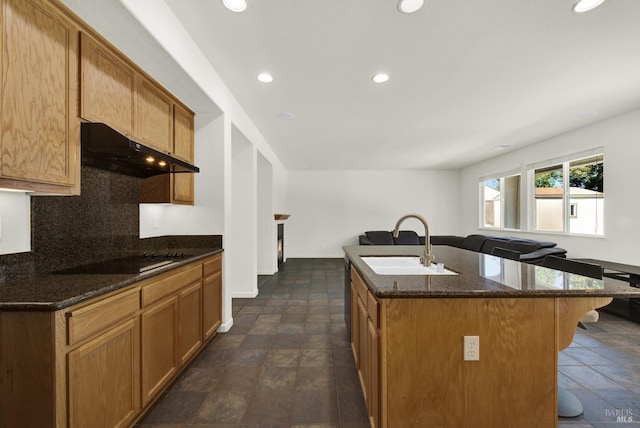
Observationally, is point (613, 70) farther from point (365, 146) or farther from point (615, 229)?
point (365, 146)

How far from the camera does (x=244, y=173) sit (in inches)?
152

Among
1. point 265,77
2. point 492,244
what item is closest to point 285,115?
point 265,77

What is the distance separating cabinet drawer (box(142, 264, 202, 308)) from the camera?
155 centimetres

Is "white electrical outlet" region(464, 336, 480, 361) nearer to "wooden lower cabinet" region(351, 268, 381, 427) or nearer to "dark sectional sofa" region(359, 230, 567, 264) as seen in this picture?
"wooden lower cabinet" region(351, 268, 381, 427)

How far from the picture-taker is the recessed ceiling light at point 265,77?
2494 millimetres

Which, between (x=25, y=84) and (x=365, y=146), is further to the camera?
(x=365, y=146)

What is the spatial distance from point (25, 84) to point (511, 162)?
713 cm

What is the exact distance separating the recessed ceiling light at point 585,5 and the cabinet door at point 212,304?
3.39m

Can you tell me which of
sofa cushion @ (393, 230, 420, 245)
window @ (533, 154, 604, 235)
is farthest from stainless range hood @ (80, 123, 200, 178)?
sofa cushion @ (393, 230, 420, 245)

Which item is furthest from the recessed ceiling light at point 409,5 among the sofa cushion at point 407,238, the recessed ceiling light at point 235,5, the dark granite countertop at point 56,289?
the sofa cushion at point 407,238

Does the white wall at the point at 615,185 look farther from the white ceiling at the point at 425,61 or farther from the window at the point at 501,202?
the window at the point at 501,202

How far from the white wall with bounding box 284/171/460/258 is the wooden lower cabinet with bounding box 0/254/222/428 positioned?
5.71 m

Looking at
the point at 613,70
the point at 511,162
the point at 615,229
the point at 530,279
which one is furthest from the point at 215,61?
the point at 511,162

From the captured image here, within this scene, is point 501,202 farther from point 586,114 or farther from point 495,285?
point 495,285
